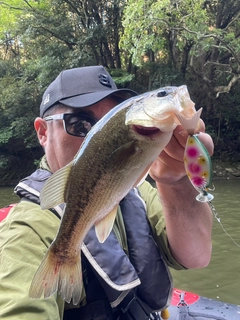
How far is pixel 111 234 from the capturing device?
5.87 ft

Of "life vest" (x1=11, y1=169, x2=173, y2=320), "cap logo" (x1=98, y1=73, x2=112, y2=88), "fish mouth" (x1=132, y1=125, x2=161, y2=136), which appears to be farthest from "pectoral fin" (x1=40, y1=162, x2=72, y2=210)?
"cap logo" (x1=98, y1=73, x2=112, y2=88)

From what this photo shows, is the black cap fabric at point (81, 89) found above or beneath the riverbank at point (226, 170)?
above

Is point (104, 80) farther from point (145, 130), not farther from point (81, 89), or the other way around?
point (145, 130)

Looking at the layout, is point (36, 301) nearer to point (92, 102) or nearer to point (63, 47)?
point (92, 102)

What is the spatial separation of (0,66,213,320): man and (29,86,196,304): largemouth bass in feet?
0.53

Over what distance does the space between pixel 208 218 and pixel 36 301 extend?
91 cm

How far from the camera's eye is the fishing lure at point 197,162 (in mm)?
1104

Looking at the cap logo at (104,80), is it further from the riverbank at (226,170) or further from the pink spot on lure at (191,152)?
the riverbank at (226,170)

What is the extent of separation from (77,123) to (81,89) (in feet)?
0.76

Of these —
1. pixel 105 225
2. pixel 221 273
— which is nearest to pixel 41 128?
pixel 105 225

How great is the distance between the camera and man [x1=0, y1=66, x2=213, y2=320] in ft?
4.71

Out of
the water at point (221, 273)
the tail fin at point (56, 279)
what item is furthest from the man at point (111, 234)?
the water at point (221, 273)

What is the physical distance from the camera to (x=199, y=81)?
18219mm

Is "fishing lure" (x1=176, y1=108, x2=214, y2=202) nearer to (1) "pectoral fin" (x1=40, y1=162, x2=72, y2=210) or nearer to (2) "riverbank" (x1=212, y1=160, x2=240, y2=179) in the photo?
(1) "pectoral fin" (x1=40, y1=162, x2=72, y2=210)
